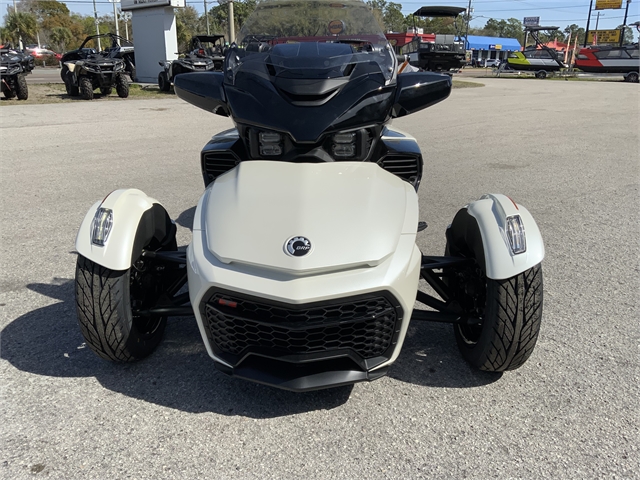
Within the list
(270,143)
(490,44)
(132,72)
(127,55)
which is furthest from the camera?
(490,44)

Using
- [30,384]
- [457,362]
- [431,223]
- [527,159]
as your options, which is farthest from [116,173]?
[527,159]

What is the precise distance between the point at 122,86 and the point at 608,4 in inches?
2252

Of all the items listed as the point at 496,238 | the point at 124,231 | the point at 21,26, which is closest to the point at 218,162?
the point at 124,231

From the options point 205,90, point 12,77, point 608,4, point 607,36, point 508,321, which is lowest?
point 508,321

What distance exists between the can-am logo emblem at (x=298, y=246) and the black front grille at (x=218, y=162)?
1125 mm

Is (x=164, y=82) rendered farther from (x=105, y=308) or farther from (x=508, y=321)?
(x=508, y=321)

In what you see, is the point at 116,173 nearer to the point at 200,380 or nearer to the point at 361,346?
the point at 200,380

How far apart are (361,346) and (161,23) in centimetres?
2380

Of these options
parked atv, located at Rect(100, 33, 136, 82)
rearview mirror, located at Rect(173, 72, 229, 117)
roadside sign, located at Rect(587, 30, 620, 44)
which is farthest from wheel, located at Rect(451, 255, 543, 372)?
roadside sign, located at Rect(587, 30, 620, 44)

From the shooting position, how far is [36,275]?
387 centimetres

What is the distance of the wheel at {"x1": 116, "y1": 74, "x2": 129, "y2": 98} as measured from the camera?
16.5m

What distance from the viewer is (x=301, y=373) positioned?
2.28 meters

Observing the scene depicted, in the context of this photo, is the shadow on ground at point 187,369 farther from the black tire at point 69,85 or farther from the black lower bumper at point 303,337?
the black tire at point 69,85

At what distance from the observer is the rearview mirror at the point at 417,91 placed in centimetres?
286
